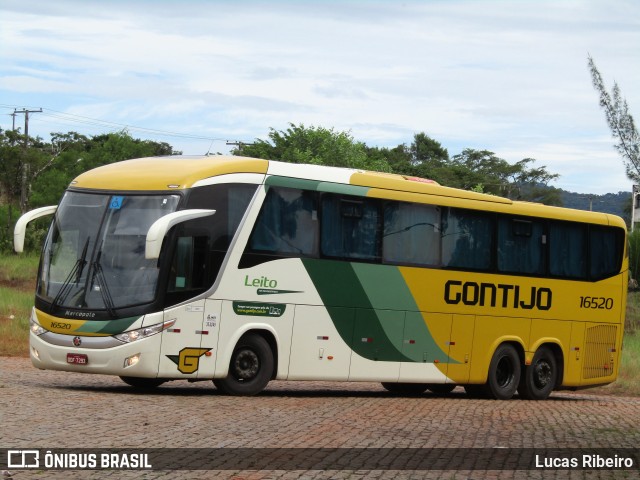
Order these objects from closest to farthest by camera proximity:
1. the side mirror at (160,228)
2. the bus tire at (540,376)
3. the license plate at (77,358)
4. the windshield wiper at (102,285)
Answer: the side mirror at (160,228) < the license plate at (77,358) < the windshield wiper at (102,285) < the bus tire at (540,376)

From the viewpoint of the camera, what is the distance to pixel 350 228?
66.6ft

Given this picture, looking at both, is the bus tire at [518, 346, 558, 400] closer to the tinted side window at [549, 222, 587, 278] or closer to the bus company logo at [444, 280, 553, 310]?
the bus company logo at [444, 280, 553, 310]

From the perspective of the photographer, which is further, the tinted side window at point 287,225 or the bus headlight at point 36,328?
the tinted side window at point 287,225

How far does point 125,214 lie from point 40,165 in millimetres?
66261

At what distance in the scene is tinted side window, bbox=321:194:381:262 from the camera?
20.0 meters

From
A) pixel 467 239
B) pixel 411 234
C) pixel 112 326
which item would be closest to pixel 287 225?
pixel 411 234

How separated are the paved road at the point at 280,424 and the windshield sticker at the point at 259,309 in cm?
131

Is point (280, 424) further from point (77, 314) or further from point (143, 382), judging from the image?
point (143, 382)

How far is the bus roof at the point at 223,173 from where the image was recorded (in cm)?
1850

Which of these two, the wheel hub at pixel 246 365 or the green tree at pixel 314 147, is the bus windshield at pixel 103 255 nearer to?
the wheel hub at pixel 246 365

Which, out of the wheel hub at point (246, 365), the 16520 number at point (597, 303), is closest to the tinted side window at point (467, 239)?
the 16520 number at point (597, 303)

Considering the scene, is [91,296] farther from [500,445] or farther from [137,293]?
[500,445]

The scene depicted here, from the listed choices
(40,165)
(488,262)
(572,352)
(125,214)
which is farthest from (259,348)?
(40,165)

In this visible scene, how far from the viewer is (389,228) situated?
20.9 meters
